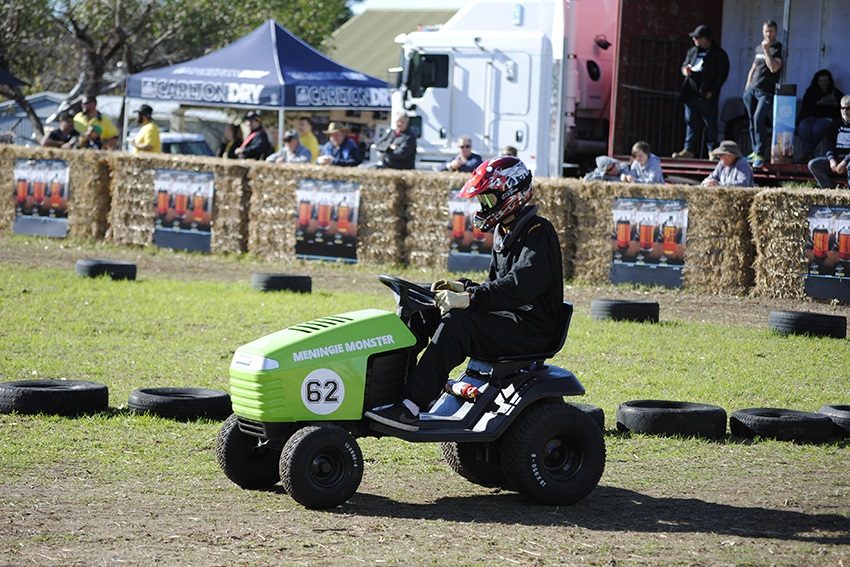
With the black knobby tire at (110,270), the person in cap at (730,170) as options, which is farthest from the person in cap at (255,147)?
the person in cap at (730,170)

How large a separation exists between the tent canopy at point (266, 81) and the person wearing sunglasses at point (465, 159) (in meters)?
5.28

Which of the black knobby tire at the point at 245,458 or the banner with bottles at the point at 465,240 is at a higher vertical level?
the banner with bottles at the point at 465,240

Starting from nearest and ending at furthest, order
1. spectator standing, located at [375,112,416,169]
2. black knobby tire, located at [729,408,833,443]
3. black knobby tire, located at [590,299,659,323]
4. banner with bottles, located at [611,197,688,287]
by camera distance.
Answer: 1. black knobby tire, located at [729,408,833,443]
2. black knobby tire, located at [590,299,659,323]
3. banner with bottles, located at [611,197,688,287]
4. spectator standing, located at [375,112,416,169]

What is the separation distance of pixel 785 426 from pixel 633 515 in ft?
7.75

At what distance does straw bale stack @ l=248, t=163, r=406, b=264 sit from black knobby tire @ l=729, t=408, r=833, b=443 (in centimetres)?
988

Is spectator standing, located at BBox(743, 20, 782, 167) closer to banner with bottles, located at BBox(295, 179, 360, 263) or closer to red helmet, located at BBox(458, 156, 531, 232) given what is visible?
banner with bottles, located at BBox(295, 179, 360, 263)

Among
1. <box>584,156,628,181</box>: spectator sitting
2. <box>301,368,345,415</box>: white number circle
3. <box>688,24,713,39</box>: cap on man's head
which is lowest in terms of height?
<box>301,368,345,415</box>: white number circle

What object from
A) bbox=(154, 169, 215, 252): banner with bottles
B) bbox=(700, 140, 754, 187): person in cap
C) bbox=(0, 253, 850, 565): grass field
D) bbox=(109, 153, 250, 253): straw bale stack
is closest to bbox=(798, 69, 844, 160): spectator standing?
bbox=(700, 140, 754, 187): person in cap

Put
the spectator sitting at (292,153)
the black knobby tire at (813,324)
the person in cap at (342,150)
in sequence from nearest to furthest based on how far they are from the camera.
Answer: the black knobby tire at (813,324) < the person in cap at (342,150) < the spectator sitting at (292,153)

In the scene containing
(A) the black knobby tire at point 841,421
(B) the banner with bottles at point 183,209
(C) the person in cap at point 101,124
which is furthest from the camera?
(C) the person in cap at point 101,124

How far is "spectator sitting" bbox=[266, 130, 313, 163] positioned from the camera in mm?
20531

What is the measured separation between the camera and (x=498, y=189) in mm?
7090

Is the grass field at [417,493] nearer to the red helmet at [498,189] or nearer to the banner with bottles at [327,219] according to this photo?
the red helmet at [498,189]

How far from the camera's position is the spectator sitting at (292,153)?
2053 cm
